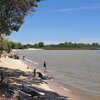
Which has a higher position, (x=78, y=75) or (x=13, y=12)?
(x=13, y=12)

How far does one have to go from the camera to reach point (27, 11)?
25.9m

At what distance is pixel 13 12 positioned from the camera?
81.7 ft

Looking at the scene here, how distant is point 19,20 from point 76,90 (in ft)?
33.7

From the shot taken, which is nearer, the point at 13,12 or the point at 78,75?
the point at 13,12

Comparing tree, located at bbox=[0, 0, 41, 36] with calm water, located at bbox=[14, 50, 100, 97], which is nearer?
tree, located at bbox=[0, 0, 41, 36]

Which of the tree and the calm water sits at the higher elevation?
the tree

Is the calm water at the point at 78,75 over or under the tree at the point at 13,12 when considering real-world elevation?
under

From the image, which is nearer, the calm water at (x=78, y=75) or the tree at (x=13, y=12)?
the tree at (x=13, y=12)

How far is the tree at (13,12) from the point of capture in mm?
23872

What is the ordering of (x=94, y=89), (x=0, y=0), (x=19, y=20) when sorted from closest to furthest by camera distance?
(x=0, y=0) → (x=19, y=20) → (x=94, y=89)

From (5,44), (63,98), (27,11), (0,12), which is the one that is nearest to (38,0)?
(27,11)

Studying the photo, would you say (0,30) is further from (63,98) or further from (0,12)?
(63,98)

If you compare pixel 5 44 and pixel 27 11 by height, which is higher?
pixel 27 11

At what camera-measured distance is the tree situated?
78.3 feet
